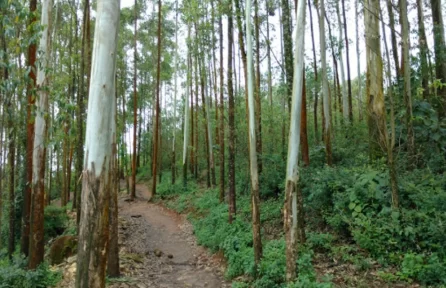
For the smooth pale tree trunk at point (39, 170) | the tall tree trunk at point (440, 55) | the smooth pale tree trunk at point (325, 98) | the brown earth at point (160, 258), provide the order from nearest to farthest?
the brown earth at point (160, 258)
the smooth pale tree trunk at point (39, 170)
the tall tree trunk at point (440, 55)
the smooth pale tree trunk at point (325, 98)

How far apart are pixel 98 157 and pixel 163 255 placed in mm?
7113

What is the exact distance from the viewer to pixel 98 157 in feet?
12.4

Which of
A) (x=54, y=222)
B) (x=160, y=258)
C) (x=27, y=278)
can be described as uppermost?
(x=54, y=222)

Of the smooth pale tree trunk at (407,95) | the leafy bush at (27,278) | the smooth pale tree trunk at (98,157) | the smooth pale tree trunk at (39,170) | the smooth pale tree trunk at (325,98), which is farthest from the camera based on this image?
the smooth pale tree trunk at (325,98)

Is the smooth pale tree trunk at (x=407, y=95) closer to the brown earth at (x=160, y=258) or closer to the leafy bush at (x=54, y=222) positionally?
the brown earth at (x=160, y=258)

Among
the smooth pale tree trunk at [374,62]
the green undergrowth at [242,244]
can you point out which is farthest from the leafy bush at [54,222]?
the smooth pale tree trunk at [374,62]

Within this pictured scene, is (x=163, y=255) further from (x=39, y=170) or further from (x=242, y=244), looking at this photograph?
(x=39, y=170)

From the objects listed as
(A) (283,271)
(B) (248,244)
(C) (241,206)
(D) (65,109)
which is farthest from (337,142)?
(D) (65,109)

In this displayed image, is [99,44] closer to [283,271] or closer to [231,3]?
[283,271]

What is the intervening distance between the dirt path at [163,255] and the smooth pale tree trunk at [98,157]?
3731 mm

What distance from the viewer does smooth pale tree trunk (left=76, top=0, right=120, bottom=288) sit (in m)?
3.65

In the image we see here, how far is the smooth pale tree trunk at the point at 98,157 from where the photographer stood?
3.65 meters

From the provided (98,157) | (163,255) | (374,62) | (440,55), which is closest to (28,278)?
(163,255)

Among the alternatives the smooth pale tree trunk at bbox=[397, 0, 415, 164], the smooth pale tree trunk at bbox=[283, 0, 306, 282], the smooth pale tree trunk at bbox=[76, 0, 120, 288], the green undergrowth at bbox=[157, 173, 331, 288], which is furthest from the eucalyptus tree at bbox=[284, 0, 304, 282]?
the smooth pale tree trunk at bbox=[397, 0, 415, 164]
